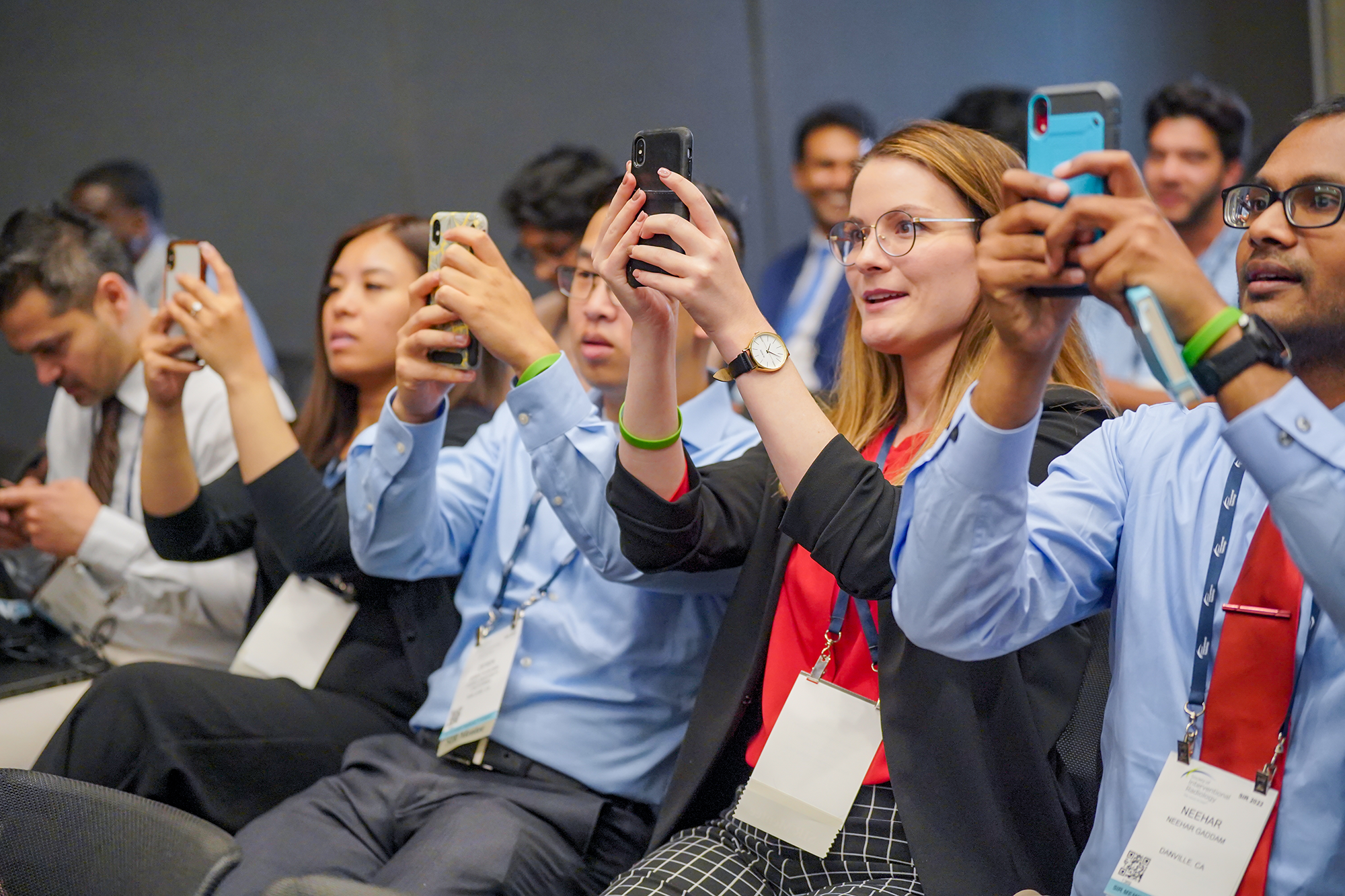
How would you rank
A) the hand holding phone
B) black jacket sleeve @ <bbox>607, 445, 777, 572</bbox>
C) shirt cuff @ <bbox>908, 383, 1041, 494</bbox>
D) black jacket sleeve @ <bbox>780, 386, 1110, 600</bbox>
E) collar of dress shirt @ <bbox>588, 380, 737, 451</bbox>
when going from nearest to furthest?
shirt cuff @ <bbox>908, 383, 1041, 494</bbox>
black jacket sleeve @ <bbox>780, 386, 1110, 600</bbox>
black jacket sleeve @ <bbox>607, 445, 777, 572</bbox>
the hand holding phone
collar of dress shirt @ <bbox>588, 380, 737, 451</bbox>

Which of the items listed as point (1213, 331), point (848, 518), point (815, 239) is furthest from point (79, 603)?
point (815, 239)

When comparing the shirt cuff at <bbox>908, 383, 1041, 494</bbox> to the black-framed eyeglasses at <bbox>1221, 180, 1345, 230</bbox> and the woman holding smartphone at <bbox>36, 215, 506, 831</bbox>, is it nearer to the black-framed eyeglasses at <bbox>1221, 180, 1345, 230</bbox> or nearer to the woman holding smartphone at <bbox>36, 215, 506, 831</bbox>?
the black-framed eyeglasses at <bbox>1221, 180, 1345, 230</bbox>

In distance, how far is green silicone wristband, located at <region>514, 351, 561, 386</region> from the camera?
163 cm

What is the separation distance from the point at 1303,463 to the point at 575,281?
1.33 metres

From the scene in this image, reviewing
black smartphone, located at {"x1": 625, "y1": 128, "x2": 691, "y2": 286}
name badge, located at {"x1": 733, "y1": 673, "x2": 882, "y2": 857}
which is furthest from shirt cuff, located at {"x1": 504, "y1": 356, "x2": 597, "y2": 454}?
name badge, located at {"x1": 733, "y1": 673, "x2": 882, "y2": 857}

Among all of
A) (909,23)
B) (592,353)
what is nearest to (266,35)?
(909,23)

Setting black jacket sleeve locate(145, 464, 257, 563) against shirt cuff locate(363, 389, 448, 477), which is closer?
shirt cuff locate(363, 389, 448, 477)

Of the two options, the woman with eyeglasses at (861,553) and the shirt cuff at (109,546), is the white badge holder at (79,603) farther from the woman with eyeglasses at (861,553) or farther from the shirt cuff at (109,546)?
the woman with eyeglasses at (861,553)

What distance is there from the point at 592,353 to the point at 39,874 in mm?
1073

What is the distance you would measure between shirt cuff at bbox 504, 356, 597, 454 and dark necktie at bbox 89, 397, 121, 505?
144 centimetres

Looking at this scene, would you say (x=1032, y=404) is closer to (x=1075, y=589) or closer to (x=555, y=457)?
(x=1075, y=589)

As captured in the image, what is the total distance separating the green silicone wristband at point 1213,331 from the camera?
0.86 meters

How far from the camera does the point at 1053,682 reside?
1327 mm

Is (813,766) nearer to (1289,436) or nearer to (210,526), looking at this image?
(1289,436)
